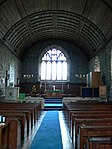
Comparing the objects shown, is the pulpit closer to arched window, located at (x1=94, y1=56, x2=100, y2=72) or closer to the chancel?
the chancel

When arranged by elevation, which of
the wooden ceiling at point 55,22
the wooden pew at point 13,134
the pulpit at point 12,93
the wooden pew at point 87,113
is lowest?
A: the wooden pew at point 13,134

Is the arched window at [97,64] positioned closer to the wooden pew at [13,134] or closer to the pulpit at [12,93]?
the pulpit at [12,93]

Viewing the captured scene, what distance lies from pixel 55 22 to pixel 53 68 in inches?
321

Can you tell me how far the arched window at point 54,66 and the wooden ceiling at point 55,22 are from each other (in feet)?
9.66

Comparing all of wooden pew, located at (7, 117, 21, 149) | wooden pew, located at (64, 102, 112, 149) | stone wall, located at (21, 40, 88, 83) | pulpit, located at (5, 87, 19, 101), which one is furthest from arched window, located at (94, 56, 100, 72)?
wooden pew, located at (7, 117, 21, 149)

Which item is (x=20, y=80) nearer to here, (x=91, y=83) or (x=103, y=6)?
(x=91, y=83)

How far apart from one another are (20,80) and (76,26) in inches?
389

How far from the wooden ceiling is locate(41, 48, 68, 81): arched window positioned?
294cm

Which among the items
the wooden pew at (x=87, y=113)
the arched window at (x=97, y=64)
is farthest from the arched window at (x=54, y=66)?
the wooden pew at (x=87, y=113)

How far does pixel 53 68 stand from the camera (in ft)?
94.6

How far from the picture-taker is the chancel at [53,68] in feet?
24.2

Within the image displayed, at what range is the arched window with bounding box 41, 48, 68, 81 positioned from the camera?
1123 inches

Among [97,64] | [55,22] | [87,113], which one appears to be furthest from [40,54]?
[87,113]

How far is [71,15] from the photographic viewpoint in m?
19.0
